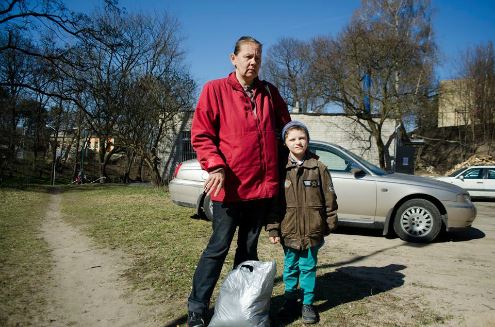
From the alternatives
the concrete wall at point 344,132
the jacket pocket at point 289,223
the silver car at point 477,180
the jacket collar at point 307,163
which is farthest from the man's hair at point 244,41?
the concrete wall at point 344,132

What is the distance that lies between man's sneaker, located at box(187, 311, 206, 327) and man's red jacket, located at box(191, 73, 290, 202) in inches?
31.5

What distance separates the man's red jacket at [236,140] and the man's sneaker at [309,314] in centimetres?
91

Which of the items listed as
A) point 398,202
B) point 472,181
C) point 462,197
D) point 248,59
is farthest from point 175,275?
point 472,181

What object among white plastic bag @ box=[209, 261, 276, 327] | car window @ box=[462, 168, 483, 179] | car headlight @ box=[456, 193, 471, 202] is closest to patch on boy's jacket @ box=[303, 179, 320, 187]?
white plastic bag @ box=[209, 261, 276, 327]

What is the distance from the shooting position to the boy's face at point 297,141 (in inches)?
115

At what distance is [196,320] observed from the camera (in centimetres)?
261

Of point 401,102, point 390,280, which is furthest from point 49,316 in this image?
point 401,102

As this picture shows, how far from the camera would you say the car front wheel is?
6.03 metres

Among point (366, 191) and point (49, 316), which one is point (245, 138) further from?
point (366, 191)

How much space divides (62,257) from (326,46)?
23513mm

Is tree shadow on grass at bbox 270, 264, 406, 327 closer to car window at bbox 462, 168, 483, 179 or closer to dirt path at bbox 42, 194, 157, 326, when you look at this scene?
dirt path at bbox 42, 194, 157, 326

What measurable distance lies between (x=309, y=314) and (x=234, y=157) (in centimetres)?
130

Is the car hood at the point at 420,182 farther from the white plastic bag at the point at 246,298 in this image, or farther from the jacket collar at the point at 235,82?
the white plastic bag at the point at 246,298

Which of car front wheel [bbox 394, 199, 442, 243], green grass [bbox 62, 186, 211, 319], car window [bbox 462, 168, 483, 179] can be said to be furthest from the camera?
car window [bbox 462, 168, 483, 179]
